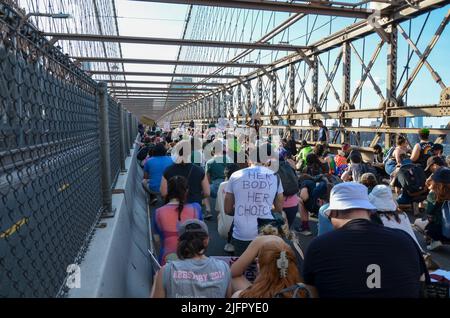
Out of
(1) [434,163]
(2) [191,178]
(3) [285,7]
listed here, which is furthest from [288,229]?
(3) [285,7]

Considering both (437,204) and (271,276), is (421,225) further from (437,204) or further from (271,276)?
(271,276)

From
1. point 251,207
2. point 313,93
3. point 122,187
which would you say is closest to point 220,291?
point 251,207

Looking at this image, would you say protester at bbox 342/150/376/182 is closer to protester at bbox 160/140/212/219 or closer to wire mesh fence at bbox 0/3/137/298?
protester at bbox 160/140/212/219

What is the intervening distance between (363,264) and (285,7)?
33.8 ft

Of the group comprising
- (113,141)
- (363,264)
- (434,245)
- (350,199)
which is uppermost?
(113,141)

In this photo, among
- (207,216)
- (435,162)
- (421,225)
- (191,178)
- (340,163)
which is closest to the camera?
(191,178)

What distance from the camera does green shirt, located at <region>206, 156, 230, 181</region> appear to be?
688 centimetres

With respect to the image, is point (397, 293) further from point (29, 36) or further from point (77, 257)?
point (29, 36)

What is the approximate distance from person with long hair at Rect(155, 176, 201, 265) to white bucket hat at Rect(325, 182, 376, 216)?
1.56m

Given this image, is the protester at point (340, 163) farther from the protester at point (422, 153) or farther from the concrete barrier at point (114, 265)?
the concrete barrier at point (114, 265)

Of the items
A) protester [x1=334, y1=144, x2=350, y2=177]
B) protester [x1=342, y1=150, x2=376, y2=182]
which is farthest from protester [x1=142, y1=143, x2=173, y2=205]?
protester [x1=334, y1=144, x2=350, y2=177]

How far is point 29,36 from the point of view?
1.87m

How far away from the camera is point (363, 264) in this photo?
221cm

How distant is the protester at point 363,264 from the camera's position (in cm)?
222
